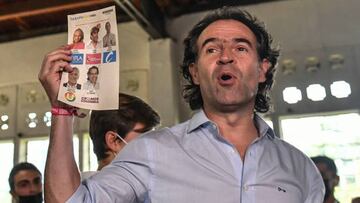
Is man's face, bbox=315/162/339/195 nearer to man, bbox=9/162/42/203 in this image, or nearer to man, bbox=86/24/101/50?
man, bbox=9/162/42/203

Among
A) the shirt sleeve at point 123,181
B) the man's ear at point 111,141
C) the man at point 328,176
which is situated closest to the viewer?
Answer: the shirt sleeve at point 123,181

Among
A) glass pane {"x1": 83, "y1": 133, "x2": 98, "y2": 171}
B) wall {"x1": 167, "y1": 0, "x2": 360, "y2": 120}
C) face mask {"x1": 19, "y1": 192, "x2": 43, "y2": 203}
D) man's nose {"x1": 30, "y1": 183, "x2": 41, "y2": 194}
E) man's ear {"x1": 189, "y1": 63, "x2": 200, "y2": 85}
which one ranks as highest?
wall {"x1": 167, "y1": 0, "x2": 360, "y2": 120}

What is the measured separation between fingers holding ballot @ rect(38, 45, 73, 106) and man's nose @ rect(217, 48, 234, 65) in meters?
0.39

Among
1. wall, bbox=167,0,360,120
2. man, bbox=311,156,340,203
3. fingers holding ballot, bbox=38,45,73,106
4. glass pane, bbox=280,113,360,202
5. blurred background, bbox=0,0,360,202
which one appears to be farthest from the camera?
wall, bbox=167,0,360,120

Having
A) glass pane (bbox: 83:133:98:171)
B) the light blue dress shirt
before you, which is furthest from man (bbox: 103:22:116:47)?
glass pane (bbox: 83:133:98:171)

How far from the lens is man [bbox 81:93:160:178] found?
5.89ft

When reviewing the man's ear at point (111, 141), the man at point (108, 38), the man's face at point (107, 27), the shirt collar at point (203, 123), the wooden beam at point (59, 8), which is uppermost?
the wooden beam at point (59, 8)

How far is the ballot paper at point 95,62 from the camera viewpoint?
1.13 metres

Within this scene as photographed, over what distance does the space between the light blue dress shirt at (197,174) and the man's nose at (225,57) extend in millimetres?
158

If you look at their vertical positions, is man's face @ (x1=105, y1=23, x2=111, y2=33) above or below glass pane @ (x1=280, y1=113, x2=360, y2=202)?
above

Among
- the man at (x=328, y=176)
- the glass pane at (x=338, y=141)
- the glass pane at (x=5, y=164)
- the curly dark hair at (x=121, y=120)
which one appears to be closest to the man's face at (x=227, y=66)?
the curly dark hair at (x=121, y=120)

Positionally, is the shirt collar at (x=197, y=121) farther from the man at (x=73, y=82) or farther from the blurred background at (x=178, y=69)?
the blurred background at (x=178, y=69)

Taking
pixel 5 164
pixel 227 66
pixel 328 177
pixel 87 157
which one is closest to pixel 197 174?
pixel 227 66

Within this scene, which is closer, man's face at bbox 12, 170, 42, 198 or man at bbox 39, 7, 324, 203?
man at bbox 39, 7, 324, 203
